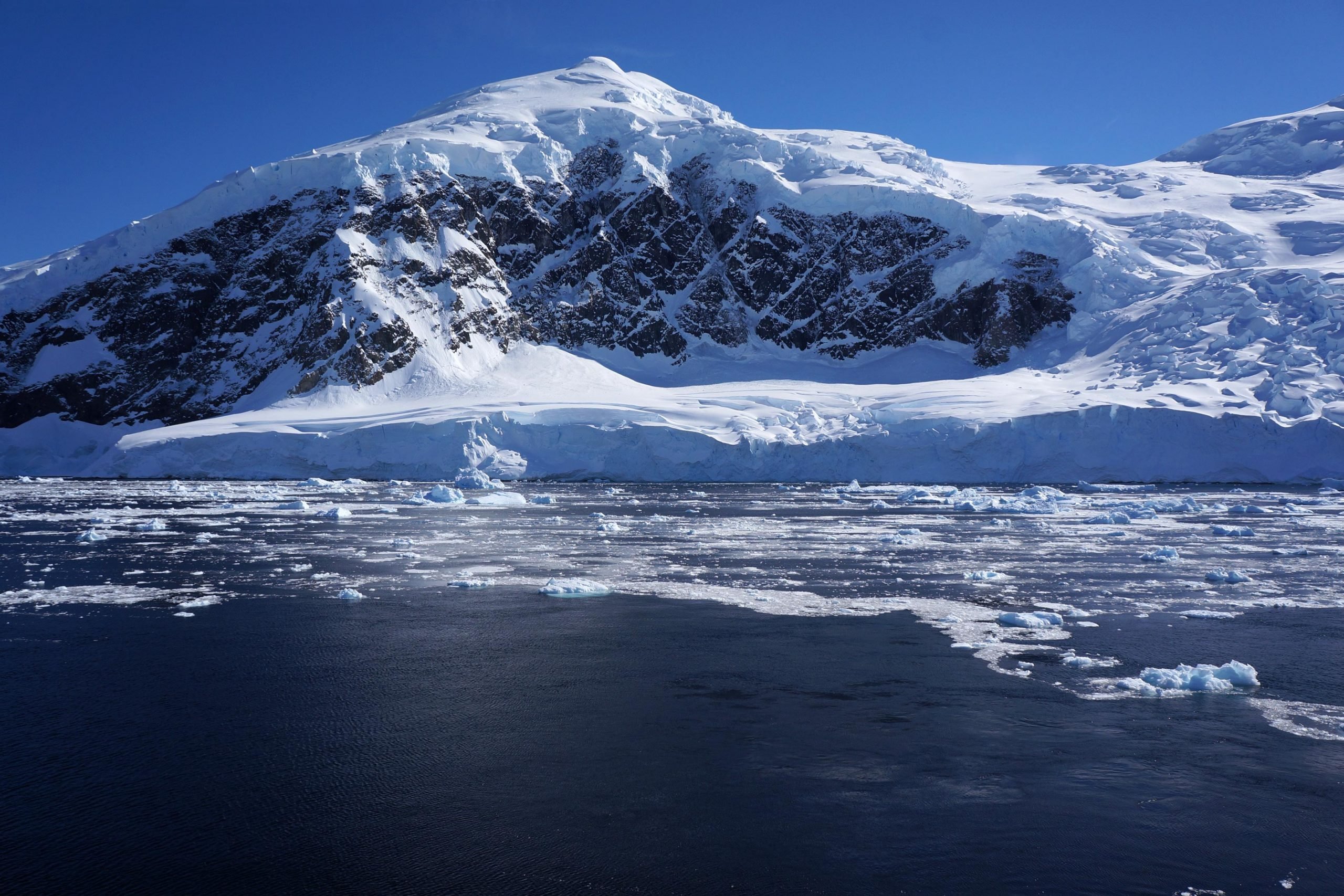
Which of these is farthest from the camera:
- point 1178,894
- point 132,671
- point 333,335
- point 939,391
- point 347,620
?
point 333,335

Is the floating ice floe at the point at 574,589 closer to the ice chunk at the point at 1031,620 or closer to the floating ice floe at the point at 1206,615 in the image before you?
the ice chunk at the point at 1031,620

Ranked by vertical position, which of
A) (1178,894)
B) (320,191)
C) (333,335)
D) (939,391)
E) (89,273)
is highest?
(320,191)

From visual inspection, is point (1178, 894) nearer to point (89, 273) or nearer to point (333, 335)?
point (333, 335)

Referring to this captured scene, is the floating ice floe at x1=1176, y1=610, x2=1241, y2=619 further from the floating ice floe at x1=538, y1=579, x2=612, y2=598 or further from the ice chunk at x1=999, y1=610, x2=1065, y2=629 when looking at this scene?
the floating ice floe at x1=538, y1=579, x2=612, y2=598

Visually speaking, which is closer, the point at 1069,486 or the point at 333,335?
the point at 1069,486

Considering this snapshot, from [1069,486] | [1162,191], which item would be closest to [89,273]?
[1069,486]

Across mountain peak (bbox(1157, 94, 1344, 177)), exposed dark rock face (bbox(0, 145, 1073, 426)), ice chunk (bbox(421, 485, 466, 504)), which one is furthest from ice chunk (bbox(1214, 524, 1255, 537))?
mountain peak (bbox(1157, 94, 1344, 177))

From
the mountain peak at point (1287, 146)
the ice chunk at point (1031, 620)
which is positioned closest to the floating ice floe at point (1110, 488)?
the ice chunk at point (1031, 620)
